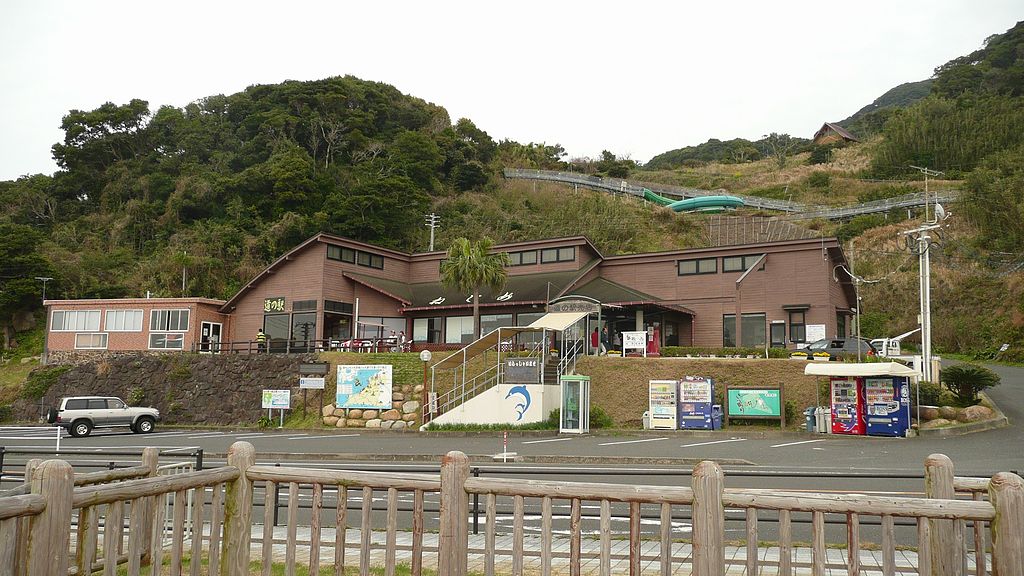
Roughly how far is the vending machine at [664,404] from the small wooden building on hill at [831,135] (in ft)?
351

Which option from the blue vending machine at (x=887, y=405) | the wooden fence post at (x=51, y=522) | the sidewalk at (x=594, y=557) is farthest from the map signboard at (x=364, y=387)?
the wooden fence post at (x=51, y=522)

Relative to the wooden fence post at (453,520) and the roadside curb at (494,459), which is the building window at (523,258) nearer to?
the roadside curb at (494,459)

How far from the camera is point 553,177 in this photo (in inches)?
3519

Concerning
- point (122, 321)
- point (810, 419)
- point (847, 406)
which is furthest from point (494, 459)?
point (122, 321)

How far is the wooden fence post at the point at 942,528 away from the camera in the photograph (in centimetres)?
440

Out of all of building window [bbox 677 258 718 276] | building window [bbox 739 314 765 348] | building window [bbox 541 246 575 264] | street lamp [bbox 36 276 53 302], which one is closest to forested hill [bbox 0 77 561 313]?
street lamp [bbox 36 276 53 302]

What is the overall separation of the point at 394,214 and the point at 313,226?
698cm

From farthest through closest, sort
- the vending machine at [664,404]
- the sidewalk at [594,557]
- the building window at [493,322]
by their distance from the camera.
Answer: the building window at [493,322], the vending machine at [664,404], the sidewalk at [594,557]

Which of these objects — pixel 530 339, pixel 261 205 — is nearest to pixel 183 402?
pixel 530 339

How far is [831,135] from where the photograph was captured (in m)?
127

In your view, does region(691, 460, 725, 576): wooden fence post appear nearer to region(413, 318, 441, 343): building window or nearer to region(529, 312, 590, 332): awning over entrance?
region(529, 312, 590, 332): awning over entrance

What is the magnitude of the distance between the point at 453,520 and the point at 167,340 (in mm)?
41544

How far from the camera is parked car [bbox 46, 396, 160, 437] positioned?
97.4 feet

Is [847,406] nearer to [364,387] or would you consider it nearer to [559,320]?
[559,320]
